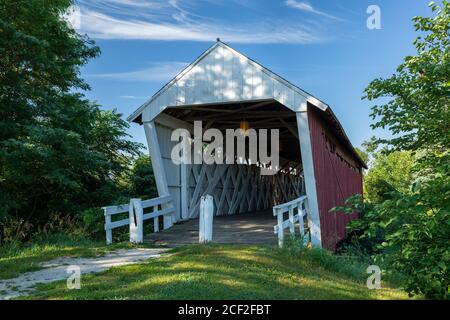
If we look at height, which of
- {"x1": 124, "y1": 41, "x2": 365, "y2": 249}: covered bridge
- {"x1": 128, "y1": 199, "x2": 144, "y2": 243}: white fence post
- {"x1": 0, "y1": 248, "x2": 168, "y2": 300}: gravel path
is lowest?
Result: {"x1": 0, "y1": 248, "x2": 168, "y2": 300}: gravel path

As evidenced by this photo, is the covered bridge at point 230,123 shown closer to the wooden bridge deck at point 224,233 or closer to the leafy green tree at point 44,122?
the wooden bridge deck at point 224,233

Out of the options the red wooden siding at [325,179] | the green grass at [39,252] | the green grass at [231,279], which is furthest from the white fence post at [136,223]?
the red wooden siding at [325,179]

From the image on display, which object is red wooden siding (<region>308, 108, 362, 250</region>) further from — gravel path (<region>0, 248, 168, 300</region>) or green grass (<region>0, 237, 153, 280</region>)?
green grass (<region>0, 237, 153, 280</region>)

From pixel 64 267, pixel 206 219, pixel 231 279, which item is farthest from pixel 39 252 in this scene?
pixel 231 279

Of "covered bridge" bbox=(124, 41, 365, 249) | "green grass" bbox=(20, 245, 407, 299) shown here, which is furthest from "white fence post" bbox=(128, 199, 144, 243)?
"green grass" bbox=(20, 245, 407, 299)

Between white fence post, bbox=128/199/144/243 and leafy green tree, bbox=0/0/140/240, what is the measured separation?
1.62m

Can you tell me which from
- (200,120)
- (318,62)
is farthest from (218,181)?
(318,62)

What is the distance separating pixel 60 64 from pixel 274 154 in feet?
33.1

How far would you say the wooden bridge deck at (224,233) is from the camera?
8.56m

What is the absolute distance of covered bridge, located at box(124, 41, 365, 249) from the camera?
9109mm

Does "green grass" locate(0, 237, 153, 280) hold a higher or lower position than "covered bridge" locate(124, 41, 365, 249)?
lower

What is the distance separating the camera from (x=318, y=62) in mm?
10008

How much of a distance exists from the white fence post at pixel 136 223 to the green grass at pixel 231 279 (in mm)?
2138
